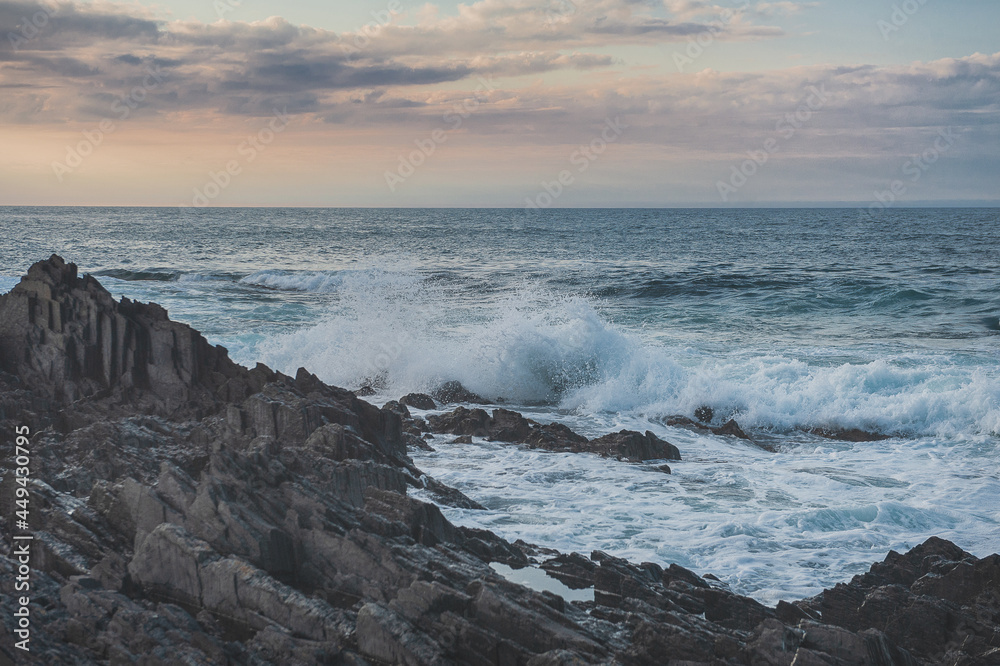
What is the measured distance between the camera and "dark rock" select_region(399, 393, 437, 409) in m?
15.1

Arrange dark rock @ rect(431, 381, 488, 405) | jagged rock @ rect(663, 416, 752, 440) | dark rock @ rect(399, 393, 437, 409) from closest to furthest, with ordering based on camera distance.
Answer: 1. jagged rock @ rect(663, 416, 752, 440)
2. dark rock @ rect(399, 393, 437, 409)
3. dark rock @ rect(431, 381, 488, 405)

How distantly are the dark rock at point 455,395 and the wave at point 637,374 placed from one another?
278 millimetres

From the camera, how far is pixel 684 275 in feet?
125

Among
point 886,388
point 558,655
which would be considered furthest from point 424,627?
point 886,388

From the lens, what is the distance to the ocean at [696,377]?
9133 mm

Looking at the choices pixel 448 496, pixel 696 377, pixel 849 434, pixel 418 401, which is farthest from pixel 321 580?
pixel 696 377

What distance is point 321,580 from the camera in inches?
230

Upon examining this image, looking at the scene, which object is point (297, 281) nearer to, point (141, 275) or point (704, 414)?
point (141, 275)

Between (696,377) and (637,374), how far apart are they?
4.16 feet

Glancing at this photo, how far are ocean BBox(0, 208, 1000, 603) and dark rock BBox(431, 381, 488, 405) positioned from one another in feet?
1.02

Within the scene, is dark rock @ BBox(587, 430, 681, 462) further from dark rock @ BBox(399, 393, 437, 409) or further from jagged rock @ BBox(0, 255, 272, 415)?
jagged rock @ BBox(0, 255, 272, 415)

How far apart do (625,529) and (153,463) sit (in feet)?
16.3

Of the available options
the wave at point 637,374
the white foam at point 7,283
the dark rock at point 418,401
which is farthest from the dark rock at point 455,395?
the white foam at point 7,283

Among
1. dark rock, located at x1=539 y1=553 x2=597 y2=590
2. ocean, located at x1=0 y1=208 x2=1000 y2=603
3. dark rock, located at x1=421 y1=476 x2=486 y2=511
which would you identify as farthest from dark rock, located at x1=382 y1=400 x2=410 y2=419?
dark rock, located at x1=539 y1=553 x2=597 y2=590
